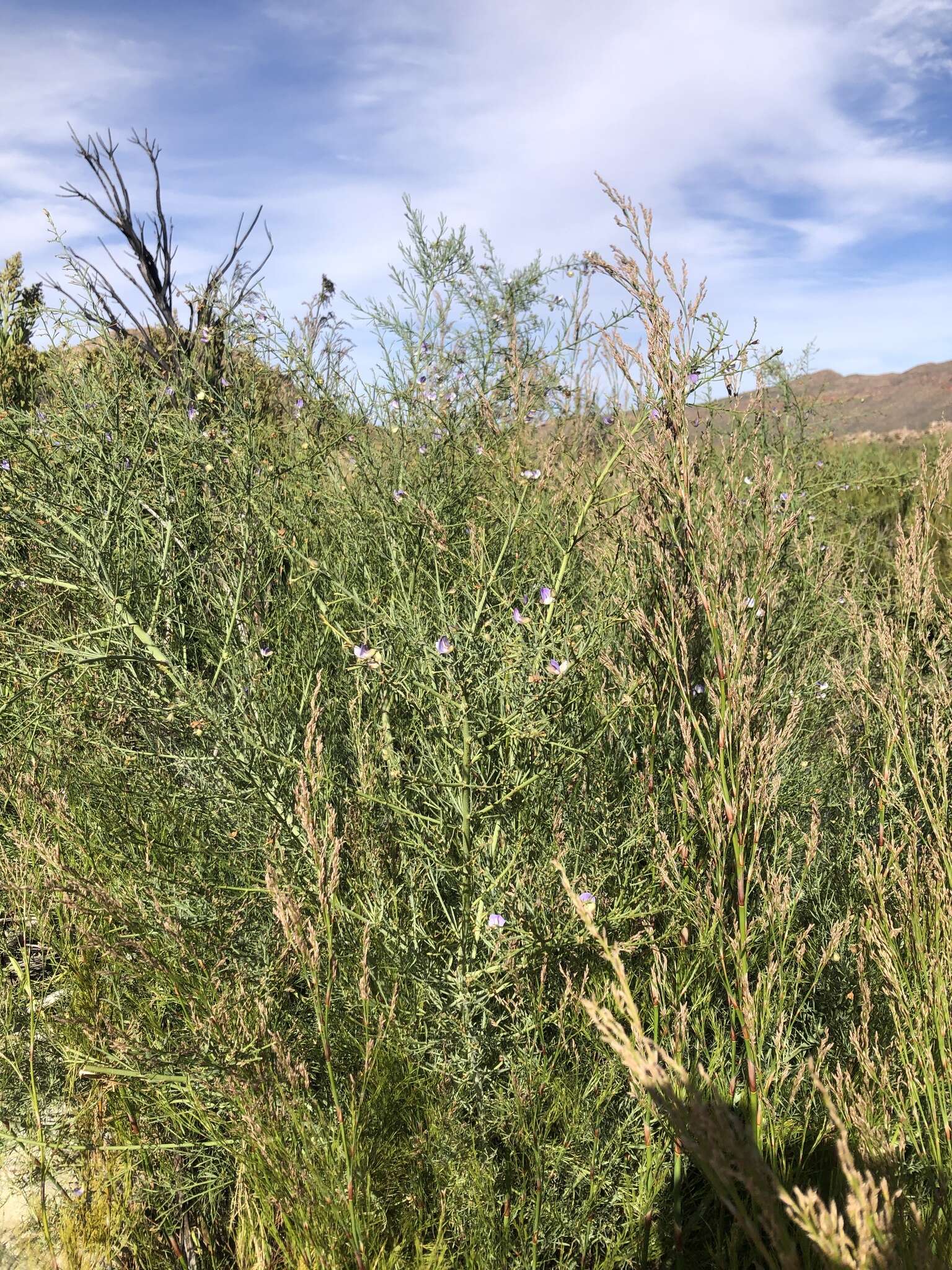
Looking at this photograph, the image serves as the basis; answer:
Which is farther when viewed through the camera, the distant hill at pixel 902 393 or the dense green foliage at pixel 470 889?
the distant hill at pixel 902 393

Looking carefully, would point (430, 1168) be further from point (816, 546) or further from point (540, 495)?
point (816, 546)

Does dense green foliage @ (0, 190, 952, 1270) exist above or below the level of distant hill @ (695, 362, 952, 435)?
below

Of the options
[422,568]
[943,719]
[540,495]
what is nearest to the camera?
[943,719]

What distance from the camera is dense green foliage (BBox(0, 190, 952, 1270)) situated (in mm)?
1626

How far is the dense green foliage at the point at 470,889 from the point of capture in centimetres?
163

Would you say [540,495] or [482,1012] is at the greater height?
[540,495]

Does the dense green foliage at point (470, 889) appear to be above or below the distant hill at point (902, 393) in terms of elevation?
below

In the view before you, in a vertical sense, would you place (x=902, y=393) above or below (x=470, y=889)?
above

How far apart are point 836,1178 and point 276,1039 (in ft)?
4.08

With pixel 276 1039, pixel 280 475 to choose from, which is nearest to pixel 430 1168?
pixel 276 1039

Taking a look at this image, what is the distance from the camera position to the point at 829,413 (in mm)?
6789

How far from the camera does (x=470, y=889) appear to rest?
6.24 feet

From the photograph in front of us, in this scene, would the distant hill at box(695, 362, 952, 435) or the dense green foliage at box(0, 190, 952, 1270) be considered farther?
the distant hill at box(695, 362, 952, 435)

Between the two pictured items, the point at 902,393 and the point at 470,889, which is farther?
the point at 902,393
